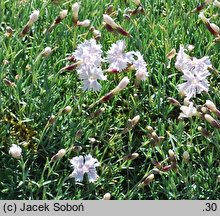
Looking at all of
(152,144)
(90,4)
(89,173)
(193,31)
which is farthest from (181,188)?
(90,4)

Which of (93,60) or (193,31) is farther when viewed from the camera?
(193,31)

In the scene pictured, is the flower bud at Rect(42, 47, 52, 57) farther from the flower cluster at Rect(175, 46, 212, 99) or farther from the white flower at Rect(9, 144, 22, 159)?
the flower cluster at Rect(175, 46, 212, 99)

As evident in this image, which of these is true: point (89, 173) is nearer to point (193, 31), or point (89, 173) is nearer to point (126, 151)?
point (126, 151)

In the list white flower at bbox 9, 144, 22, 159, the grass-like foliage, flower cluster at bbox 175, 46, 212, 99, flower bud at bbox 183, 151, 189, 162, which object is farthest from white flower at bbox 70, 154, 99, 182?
flower cluster at bbox 175, 46, 212, 99

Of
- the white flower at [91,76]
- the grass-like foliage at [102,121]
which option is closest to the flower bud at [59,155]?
the grass-like foliage at [102,121]

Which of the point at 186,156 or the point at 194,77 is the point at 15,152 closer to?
the point at 186,156

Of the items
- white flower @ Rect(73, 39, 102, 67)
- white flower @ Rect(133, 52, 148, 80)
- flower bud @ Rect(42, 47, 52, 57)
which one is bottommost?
white flower @ Rect(133, 52, 148, 80)

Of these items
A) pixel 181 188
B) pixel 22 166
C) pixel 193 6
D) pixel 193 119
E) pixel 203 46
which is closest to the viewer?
pixel 22 166
